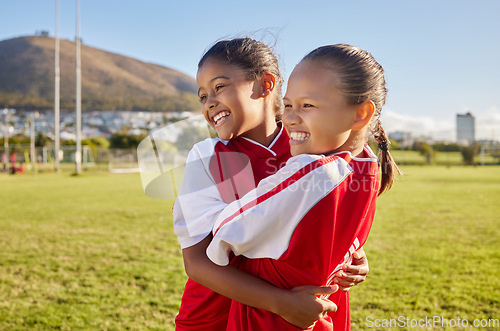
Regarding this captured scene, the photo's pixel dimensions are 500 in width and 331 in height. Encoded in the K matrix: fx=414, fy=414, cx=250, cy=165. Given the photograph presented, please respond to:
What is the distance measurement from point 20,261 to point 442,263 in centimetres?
506

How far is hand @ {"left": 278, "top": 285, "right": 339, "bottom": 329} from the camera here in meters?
0.97

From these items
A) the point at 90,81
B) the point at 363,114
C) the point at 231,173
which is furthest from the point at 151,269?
the point at 90,81

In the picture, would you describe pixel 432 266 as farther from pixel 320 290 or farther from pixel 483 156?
pixel 483 156

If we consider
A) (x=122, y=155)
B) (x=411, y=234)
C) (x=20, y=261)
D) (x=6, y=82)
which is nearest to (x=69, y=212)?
(x=20, y=261)

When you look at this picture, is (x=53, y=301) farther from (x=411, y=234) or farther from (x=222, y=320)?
(x=411, y=234)

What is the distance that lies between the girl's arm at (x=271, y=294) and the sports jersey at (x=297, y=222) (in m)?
0.03

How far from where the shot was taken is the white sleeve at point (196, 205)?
3.59ft

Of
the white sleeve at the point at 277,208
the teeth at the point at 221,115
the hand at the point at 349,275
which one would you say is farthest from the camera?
the teeth at the point at 221,115

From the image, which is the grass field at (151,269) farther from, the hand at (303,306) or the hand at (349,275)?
the hand at (303,306)

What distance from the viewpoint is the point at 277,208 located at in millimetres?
909

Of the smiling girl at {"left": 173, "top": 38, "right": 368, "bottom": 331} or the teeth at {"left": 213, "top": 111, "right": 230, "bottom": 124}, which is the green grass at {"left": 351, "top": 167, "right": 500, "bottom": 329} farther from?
the teeth at {"left": 213, "top": 111, "right": 230, "bottom": 124}

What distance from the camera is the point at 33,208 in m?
9.52

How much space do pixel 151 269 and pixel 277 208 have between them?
4.08 m

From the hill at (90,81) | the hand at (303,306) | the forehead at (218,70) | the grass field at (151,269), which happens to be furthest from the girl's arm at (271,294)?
Result: the hill at (90,81)
